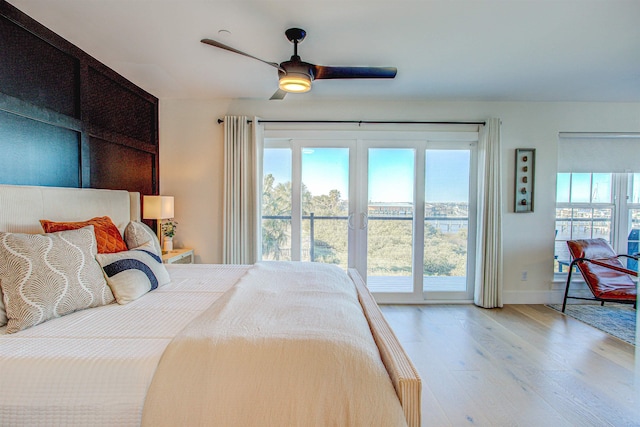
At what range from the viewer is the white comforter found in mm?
975

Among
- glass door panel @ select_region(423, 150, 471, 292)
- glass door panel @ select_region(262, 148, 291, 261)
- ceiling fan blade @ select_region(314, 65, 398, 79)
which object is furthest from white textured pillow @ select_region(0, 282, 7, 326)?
glass door panel @ select_region(423, 150, 471, 292)

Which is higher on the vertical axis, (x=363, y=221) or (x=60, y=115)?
(x=60, y=115)

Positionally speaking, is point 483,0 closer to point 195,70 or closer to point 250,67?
point 250,67

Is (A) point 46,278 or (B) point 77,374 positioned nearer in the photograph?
(B) point 77,374

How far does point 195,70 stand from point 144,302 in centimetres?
227

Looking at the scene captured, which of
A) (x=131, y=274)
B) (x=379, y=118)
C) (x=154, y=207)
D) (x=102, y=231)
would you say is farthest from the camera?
(x=379, y=118)

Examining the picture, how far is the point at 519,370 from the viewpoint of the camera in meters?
2.27

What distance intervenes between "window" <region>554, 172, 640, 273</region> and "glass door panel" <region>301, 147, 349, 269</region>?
2801 millimetres

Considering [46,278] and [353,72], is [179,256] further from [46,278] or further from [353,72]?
[353,72]

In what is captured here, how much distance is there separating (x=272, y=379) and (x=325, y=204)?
286 cm

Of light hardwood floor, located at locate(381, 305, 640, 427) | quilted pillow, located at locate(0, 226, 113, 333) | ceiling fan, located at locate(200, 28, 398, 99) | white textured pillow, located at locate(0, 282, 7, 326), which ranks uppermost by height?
ceiling fan, located at locate(200, 28, 398, 99)

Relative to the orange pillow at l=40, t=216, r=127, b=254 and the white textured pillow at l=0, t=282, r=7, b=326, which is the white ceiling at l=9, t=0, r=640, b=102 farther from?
the white textured pillow at l=0, t=282, r=7, b=326

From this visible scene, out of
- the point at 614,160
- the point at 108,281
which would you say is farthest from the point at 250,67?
the point at 614,160

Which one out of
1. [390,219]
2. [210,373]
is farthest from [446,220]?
[210,373]
